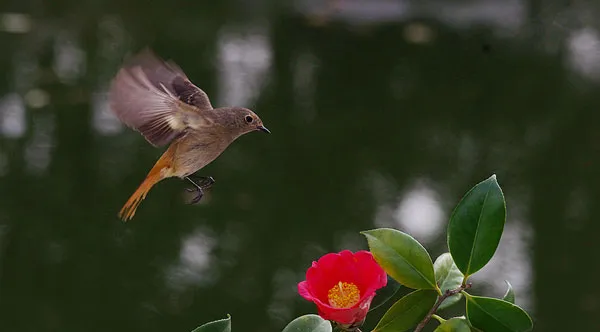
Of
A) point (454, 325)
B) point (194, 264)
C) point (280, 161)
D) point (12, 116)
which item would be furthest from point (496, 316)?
point (12, 116)

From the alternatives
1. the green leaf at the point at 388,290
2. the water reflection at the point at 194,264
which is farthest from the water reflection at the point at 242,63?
the green leaf at the point at 388,290

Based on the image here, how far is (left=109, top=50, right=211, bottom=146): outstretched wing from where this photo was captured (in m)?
0.40

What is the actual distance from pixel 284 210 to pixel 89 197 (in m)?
0.54

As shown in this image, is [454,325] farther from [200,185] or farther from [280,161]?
[280,161]

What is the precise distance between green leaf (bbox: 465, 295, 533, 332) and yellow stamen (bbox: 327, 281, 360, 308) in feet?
0.20

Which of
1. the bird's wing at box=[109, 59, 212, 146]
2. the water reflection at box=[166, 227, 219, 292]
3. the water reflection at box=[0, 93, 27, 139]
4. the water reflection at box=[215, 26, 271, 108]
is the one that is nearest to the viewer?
the bird's wing at box=[109, 59, 212, 146]

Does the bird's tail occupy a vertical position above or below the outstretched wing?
below

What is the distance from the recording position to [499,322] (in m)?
0.44

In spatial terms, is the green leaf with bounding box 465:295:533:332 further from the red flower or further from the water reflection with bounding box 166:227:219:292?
the water reflection with bounding box 166:227:219:292

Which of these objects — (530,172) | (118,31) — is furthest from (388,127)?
(118,31)

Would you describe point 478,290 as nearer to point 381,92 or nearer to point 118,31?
point 381,92

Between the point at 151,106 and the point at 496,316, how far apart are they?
20 cm

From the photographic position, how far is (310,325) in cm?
46

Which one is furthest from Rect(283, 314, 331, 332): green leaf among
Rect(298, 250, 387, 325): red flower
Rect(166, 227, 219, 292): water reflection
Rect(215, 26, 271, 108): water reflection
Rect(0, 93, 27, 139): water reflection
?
Rect(0, 93, 27, 139): water reflection
